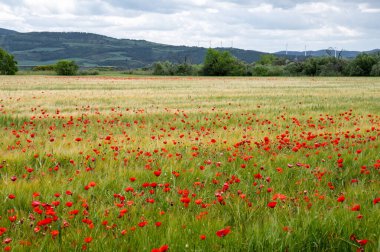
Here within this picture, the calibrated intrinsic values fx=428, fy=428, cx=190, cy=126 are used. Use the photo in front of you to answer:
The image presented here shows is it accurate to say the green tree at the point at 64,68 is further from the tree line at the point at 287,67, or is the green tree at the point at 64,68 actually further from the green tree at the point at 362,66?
the green tree at the point at 362,66

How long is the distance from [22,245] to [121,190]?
1.52 m

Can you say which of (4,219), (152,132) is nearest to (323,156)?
(152,132)

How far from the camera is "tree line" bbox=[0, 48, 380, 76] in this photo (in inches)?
3086

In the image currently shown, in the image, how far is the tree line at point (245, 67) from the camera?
78375 mm

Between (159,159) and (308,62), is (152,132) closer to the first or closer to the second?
(159,159)

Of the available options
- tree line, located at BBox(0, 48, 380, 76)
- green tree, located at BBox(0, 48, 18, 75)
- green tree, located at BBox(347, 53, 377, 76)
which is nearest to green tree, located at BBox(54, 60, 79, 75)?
tree line, located at BBox(0, 48, 380, 76)

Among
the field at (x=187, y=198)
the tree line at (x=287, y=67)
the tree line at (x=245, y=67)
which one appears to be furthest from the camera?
the tree line at (x=245, y=67)

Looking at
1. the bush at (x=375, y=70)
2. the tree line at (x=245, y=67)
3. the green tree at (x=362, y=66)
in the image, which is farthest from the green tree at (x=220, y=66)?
the bush at (x=375, y=70)

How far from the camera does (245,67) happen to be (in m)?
91.6

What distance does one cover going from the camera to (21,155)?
5.72 meters

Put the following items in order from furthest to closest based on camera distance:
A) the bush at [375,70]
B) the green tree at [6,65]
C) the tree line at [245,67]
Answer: the green tree at [6,65] < the tree line at [245,67] < the bush at [375,70]

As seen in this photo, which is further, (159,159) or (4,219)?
(159,159)

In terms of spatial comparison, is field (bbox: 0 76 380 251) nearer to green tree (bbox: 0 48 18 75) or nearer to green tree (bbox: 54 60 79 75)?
green tree (bbox: 54 60 79 75)

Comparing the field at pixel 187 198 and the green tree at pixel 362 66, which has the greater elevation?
the green tree at pixel 362 66
